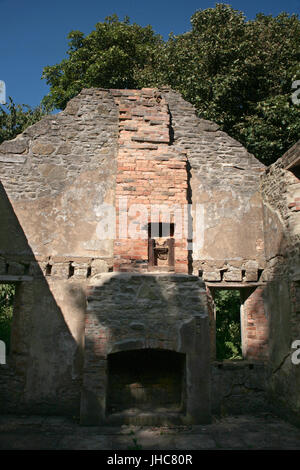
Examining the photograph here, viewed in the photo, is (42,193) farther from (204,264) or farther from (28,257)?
(204,264)

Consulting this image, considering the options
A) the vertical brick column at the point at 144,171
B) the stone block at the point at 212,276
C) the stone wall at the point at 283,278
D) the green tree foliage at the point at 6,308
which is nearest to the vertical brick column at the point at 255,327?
the stone wall at the point at 283,278

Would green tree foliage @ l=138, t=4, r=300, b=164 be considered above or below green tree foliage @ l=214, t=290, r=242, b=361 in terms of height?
above

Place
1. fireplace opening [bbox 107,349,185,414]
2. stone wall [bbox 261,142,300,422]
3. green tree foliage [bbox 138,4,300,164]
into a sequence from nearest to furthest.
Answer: stone wall [bbox 261,142,300,422]
fireplace opening [bbox 107,349,185,414]
green tree foliage [bbox 138,4,300,164]

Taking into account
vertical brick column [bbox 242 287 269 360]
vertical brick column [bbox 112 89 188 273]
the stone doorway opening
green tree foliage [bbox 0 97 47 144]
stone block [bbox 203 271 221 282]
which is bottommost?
the stone doorway opening

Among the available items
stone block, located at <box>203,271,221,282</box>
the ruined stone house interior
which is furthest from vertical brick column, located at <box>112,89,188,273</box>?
stone block, located at <box>203,271,221,282</box>

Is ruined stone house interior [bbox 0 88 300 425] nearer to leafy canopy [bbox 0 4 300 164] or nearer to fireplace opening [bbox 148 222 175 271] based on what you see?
fireplace opening [bbox 148 222 175 271]

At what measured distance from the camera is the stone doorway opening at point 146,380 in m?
5.55

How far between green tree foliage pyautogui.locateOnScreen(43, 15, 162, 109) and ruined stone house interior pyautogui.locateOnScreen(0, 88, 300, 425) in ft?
24.5

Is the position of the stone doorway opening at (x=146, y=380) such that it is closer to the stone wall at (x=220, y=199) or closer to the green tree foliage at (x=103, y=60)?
the stone wall at (x=220, y=199)

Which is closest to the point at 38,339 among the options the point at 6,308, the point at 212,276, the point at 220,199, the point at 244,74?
the point at 212,276

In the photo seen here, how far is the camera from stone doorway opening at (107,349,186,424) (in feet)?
18.2

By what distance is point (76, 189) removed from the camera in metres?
6.51

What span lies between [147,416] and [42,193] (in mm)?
4021

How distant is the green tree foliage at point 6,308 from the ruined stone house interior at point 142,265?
462cm
